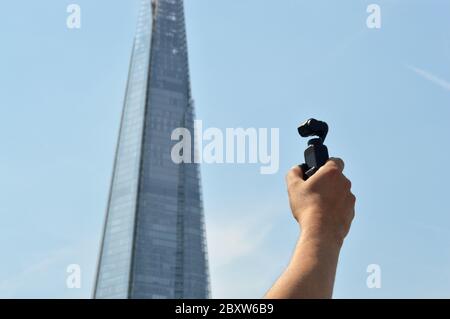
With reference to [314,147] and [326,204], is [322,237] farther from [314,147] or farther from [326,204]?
[314,147]

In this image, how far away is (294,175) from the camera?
4008 millimetres

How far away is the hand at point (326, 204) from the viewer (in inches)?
135

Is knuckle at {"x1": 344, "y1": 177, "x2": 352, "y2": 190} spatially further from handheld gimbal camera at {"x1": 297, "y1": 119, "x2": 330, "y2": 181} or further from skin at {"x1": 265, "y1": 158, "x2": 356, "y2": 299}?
handheld gimbal camera at {"x1": 297, "y1": 119, "x2": 330, "y2": 181}

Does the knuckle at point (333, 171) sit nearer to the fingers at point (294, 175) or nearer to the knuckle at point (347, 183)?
the knuckle at point (347, 183)

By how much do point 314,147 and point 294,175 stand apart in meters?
0.19

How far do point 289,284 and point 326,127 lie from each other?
1.42m

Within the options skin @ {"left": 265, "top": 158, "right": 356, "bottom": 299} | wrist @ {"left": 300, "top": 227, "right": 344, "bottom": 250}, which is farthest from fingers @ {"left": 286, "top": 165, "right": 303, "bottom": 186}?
wrist @ {"left": 300, "top": 227, "right": 344, "bottom": 250}

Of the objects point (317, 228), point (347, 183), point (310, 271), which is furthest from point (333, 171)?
point (310, 271)

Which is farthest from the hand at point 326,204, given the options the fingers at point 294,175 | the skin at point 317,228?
the fingers at point 294,175

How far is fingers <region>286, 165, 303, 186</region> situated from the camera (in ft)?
13.0

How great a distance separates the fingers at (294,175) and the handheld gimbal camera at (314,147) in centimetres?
2
